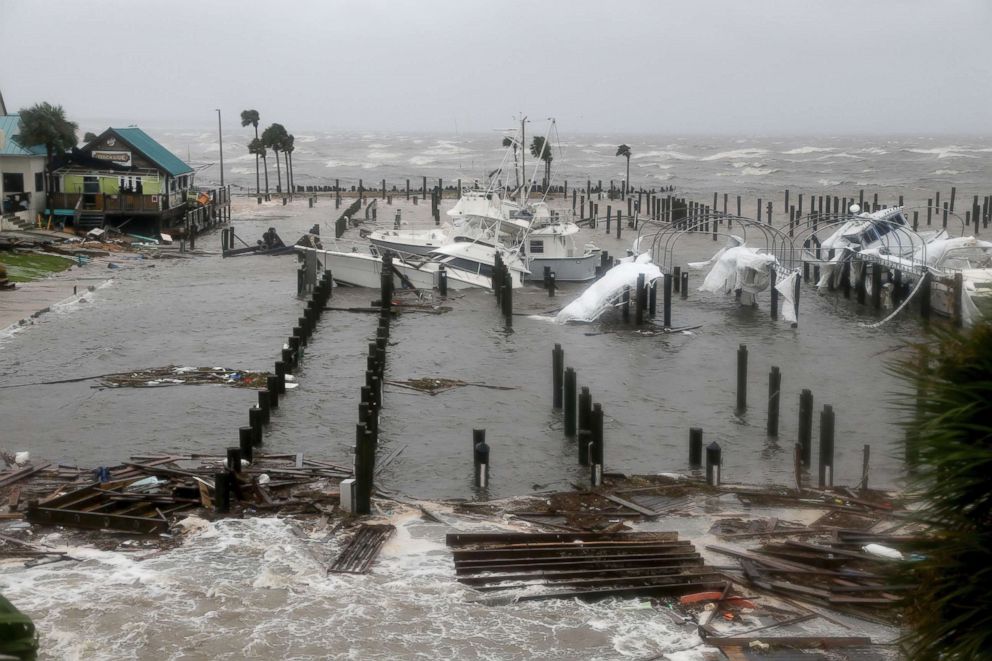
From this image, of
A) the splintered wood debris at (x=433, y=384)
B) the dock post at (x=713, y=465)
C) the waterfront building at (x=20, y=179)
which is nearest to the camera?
the dock post at (x=713, y=465)

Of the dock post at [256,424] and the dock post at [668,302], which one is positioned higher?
the dock post at [668,302]

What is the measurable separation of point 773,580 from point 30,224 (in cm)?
4186

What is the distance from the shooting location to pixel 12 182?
48.6 m

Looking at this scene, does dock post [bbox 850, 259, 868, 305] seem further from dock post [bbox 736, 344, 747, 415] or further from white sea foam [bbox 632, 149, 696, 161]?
white sea foam [bbox 632, 149, 696, 161]

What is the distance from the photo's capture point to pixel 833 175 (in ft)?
437

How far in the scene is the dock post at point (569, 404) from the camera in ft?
70.9

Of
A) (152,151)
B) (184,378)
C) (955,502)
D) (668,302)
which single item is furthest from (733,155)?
(955,502)

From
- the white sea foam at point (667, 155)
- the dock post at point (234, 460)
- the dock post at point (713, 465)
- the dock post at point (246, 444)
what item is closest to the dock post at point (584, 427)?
the dock post at point (713, 465)

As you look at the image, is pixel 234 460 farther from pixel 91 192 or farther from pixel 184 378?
pixel 91 192

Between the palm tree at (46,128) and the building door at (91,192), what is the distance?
2075 millimetres

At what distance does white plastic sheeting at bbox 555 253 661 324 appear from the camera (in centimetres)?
3441

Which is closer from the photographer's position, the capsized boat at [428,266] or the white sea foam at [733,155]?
the capsized boat at [428,266]

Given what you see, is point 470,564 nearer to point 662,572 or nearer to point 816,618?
point 662,572

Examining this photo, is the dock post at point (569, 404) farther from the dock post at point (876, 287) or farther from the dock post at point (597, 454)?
the dock post at point (876, 287)
